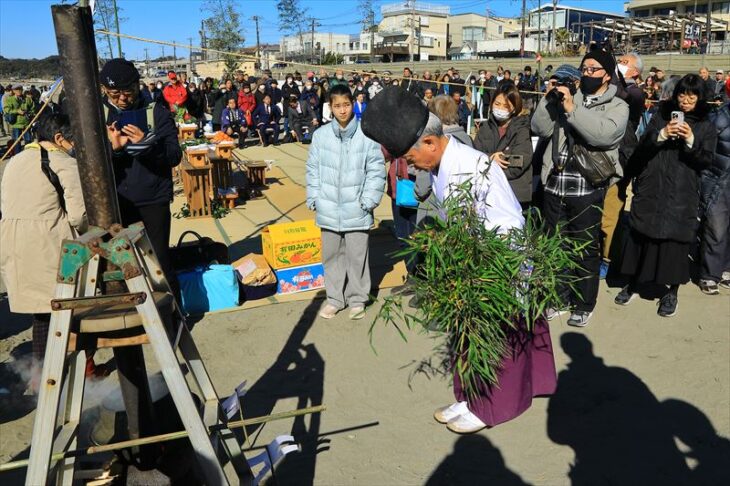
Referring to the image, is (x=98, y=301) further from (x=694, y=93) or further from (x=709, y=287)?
(x=709, y=287)

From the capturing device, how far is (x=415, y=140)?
Result: 2979mm

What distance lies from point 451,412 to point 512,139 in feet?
8.10

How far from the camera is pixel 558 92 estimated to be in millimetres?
4359

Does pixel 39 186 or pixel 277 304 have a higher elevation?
pixel 39 186

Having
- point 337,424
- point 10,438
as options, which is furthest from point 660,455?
point 10,438

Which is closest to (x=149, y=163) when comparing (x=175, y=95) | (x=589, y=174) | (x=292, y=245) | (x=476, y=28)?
(x=292, y=245)

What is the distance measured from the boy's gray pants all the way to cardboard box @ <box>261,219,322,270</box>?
573 mm

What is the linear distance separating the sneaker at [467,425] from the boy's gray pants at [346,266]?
6.15ft

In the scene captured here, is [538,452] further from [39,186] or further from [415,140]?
[39,186]

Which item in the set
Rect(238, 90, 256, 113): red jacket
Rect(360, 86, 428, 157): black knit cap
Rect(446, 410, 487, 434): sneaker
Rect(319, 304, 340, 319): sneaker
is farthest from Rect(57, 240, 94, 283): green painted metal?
Rect(238, 90, 256, 113): red jacket

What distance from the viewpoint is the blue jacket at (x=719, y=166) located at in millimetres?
5359

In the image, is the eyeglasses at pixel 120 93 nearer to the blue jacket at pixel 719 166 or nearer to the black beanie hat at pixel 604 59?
the black beanie hat at pixel 604 59

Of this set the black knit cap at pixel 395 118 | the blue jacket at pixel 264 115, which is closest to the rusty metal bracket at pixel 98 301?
the black knit cap at pixel 395 118

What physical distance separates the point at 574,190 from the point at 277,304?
2.77m
